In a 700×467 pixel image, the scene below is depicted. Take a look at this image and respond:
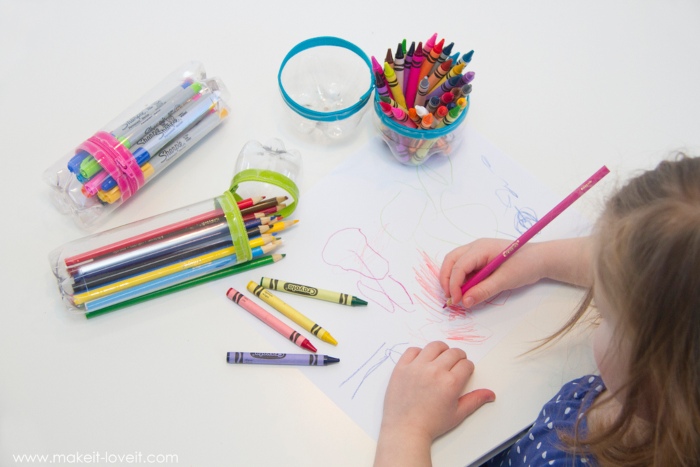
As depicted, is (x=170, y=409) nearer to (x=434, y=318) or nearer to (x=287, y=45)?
(x=434, y=318)

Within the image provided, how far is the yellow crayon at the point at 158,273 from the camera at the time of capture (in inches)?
25.2

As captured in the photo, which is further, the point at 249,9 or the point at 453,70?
the point at 249,9

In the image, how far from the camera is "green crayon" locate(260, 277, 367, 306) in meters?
0.67

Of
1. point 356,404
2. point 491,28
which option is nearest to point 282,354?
point 356,404

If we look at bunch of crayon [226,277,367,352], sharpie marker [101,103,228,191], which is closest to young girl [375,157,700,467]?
bunch of crayon [226,277,367,352]

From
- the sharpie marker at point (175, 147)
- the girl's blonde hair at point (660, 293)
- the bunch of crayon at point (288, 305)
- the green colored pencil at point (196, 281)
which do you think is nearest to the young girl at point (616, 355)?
the girl's blonde hair at point (660, 293)

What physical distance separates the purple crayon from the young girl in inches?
3.3

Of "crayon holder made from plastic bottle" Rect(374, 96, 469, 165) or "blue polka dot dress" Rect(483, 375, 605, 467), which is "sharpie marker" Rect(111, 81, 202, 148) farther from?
"blue polka dot dress" Rect(483, 375, 605, 467)

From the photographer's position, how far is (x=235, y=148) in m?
0.79

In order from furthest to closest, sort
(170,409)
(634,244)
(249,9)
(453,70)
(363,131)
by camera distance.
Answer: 1. (249,9)
2. (363,131)
3. (453,70)
4. (170,409)
5. (634,244)

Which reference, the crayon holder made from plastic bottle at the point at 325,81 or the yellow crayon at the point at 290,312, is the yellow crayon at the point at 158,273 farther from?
the crayon holder made from plastic bottle at the point at 325,81

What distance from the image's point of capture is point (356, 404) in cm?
61

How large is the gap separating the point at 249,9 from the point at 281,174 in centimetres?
37

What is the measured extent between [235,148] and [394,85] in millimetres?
246
